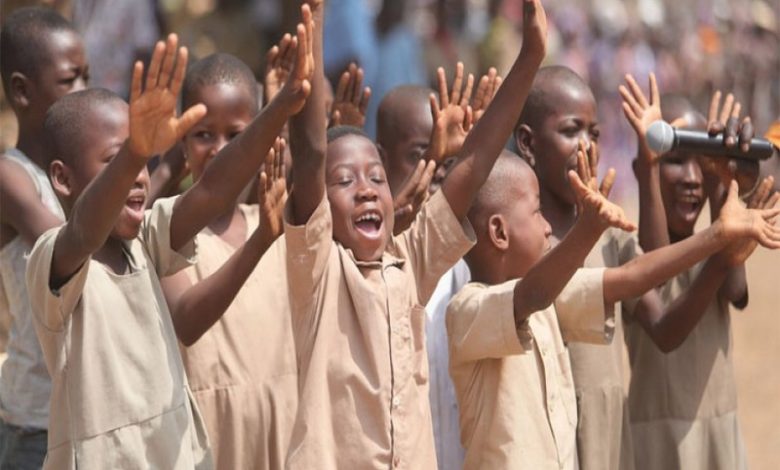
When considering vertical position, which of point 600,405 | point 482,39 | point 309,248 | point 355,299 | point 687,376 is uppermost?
point 482,39

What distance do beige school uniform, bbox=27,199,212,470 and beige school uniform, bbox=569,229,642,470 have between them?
1408 millimetres

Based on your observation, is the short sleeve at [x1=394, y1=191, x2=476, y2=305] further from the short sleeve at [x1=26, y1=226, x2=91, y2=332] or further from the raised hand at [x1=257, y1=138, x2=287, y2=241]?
the short sleeve at [x1=26, y1=226, x2=91, y2=332]

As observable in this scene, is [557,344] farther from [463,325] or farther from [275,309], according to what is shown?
[275,309]

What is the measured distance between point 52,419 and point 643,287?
1.56 metres

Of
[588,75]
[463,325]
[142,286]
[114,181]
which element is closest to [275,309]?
[463,325]

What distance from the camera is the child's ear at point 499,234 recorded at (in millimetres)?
4340

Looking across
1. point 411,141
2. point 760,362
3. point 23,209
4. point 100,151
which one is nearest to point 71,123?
point 100,151

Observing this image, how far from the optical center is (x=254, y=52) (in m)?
8.95

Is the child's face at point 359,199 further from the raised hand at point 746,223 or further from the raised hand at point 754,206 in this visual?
the raised hand at point 754,206

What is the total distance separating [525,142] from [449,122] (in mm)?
595

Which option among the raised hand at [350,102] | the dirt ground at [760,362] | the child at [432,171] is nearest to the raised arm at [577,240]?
the child at [432,171]

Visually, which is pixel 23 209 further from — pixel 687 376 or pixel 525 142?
pixel 687 376

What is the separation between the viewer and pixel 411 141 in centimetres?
519

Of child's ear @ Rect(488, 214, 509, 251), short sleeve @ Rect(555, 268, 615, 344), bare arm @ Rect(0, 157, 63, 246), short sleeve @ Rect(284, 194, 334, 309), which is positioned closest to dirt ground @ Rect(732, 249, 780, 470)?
short sleeve @ Rect(555, 268, 615, 344)
